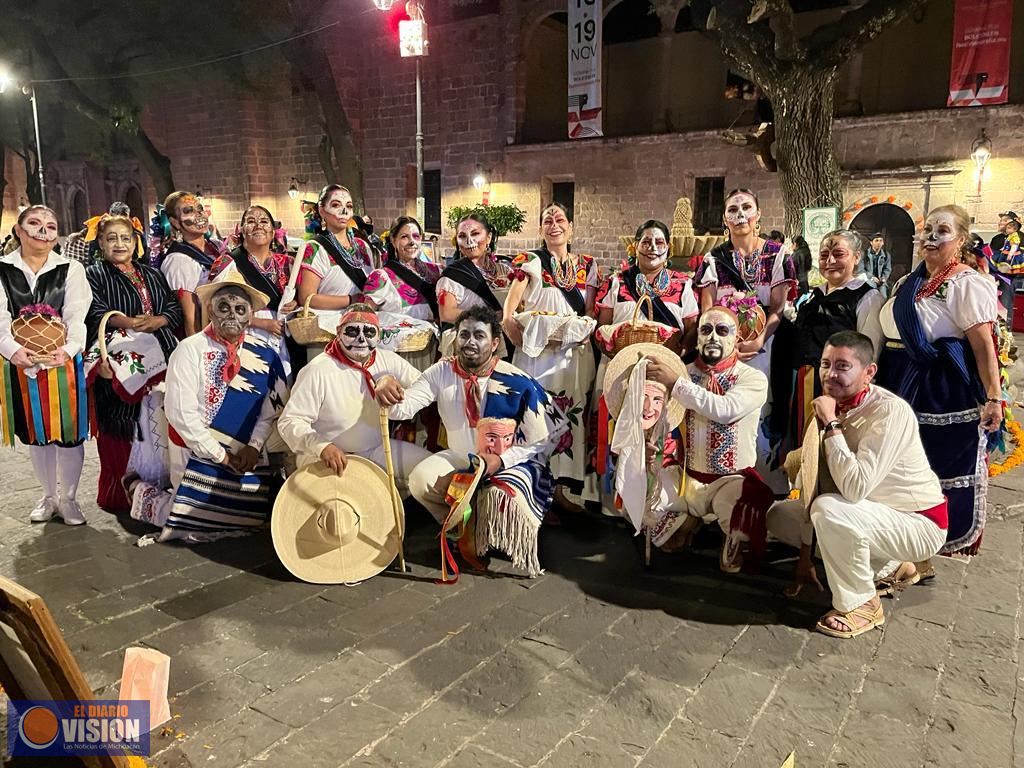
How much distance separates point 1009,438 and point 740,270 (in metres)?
3.26

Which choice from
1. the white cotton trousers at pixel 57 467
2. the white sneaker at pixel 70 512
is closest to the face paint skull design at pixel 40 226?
the white cotton trousers at pixel 57 467

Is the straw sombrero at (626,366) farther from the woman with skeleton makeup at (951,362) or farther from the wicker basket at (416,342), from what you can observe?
the wicker basket at (416,342)

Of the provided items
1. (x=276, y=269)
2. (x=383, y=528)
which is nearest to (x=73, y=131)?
(x=276, y=269)

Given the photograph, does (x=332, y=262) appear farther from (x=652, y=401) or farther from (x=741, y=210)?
(x=741, y=210)

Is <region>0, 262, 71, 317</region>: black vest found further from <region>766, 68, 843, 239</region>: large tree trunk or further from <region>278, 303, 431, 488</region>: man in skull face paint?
<region>766, 68, 843, 239</region>: large tree trunk

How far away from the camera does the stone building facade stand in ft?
47.5

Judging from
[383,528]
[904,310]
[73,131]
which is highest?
[73,131]

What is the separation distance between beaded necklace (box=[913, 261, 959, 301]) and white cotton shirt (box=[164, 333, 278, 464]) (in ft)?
11.5

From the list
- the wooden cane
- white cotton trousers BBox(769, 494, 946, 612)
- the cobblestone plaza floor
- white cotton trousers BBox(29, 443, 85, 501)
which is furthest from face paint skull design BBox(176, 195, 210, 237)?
white cotton trousers BBox(769, 494, 946, 612)

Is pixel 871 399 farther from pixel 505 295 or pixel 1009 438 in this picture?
pixel 1009 438

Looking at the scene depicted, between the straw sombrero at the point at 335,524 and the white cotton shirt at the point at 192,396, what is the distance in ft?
2.28

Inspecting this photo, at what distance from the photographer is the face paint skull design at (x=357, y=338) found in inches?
154

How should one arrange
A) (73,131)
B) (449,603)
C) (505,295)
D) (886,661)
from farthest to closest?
→ (73,131) < (505,295) < (449,603) < (886,661)

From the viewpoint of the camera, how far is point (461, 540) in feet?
12.4
